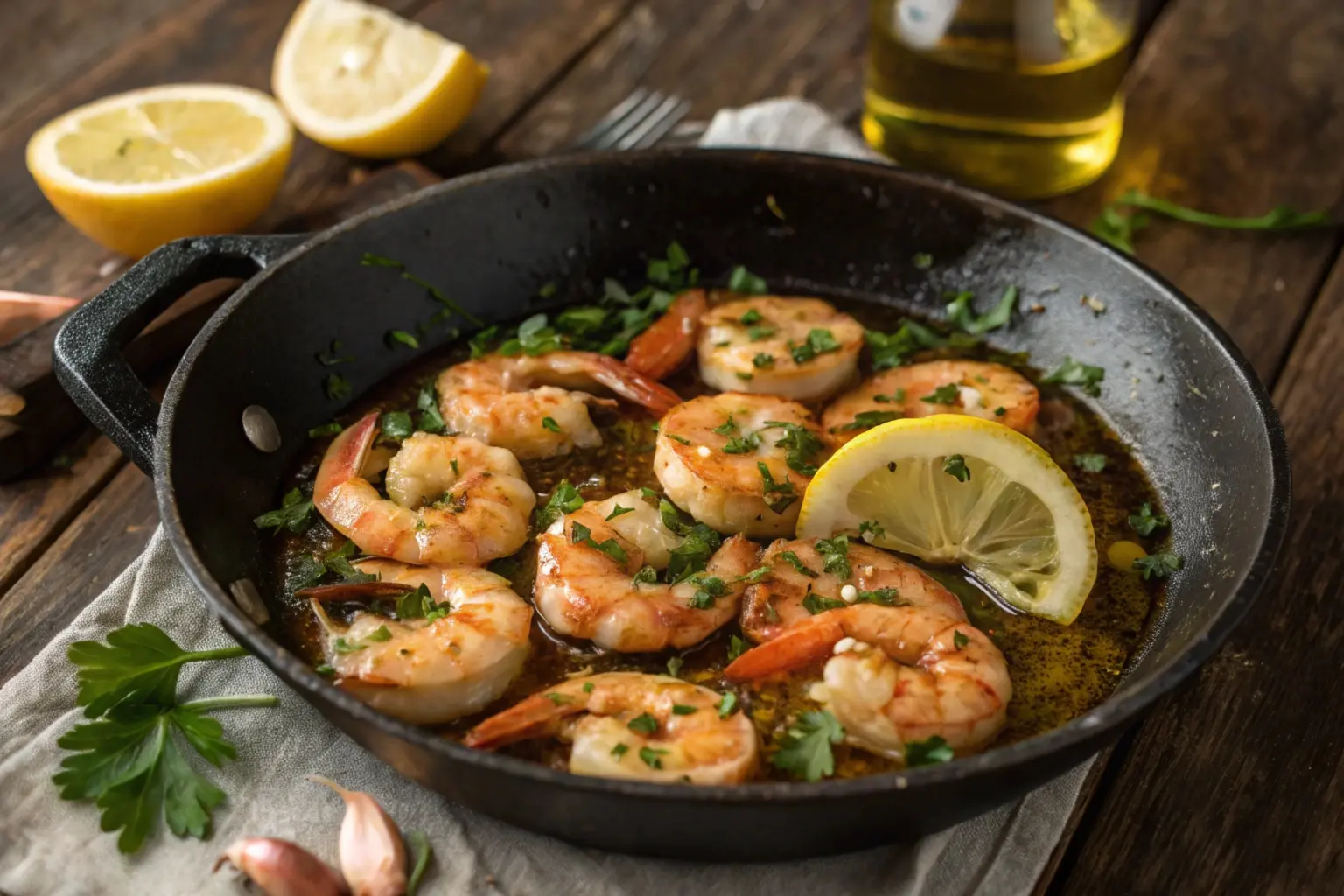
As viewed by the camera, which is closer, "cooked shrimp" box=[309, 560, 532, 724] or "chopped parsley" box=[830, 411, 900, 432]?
"cooked shrimp" box=[309, 560, 532, 724]

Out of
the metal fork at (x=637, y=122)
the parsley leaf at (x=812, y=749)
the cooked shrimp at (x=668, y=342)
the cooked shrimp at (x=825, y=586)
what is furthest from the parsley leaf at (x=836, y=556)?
the metal fork at (x=637, y=122)

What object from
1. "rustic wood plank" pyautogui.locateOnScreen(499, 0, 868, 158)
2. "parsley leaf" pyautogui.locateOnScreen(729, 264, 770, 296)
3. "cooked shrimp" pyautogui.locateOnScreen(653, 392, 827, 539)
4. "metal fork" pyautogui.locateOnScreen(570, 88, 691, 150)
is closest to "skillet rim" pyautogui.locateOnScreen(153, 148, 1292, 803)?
"cooked shrimp" pyautogui.locateOnScreen(653, 392, 827, 539)

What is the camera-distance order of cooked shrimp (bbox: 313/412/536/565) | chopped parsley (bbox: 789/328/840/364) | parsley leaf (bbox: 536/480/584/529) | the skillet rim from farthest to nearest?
chopped parsley (bbox: 789/328/840/364) < parsley leaf (bbox: 536/480/584/529) < cooked shrimp (bbox: 313/412/536/565) < the skillet rim

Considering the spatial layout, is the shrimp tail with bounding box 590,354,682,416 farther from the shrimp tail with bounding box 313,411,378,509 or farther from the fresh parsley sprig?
the fresh parsley sprig

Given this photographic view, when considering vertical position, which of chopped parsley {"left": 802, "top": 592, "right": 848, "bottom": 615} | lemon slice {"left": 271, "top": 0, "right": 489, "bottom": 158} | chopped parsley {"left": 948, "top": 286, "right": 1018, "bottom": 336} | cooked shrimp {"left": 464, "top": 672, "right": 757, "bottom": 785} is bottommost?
chopped parsley {"left": 948, "top": 286, "right": 1018, "bottom": 336}

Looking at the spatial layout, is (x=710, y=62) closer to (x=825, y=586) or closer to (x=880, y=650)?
(x=825, y=586)

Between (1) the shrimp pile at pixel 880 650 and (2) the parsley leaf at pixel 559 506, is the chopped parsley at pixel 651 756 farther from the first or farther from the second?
(2) the parsley leaf at pixel 559 506

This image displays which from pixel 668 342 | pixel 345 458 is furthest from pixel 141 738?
pixel 668 342
